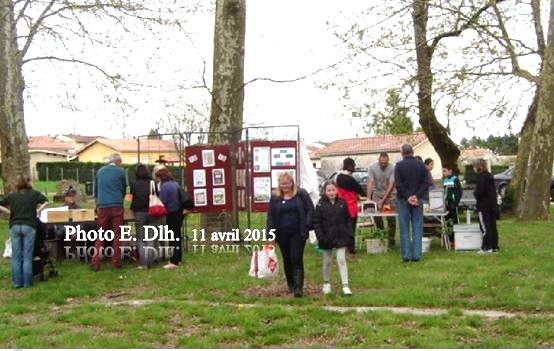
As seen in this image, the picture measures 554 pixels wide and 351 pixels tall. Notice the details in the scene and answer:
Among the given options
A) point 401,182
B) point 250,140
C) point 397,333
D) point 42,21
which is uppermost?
point 42,21

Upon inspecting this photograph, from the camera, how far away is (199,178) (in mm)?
12984

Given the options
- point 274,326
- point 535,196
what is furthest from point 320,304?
point 535,196

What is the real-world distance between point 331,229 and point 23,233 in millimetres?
4591

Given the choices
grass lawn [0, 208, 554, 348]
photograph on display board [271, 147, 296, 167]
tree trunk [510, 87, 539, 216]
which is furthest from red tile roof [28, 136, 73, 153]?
grass lawn [0, 208, 554, 348]

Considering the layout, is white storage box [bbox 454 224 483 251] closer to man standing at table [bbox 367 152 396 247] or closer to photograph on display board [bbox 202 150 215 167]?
man standing at table [bbox 367 152 396 247]

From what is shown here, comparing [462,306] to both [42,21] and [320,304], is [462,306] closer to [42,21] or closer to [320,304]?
[320,304]

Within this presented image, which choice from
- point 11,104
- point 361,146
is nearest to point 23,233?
point 11,104

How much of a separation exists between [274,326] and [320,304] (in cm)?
124

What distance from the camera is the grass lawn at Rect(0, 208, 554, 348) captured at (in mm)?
6859

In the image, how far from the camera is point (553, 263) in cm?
1054

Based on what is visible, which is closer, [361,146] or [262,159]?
[262,159]

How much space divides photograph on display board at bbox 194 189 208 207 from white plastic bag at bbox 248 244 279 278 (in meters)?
3.16

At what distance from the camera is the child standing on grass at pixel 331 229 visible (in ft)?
29.1

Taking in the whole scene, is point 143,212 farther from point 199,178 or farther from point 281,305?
point 281,305
